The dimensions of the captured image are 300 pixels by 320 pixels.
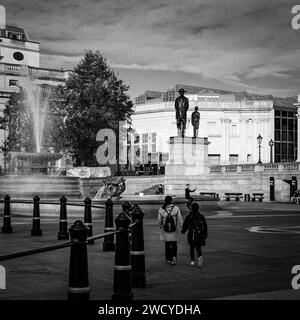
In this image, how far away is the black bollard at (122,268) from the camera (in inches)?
295

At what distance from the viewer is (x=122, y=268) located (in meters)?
7.61

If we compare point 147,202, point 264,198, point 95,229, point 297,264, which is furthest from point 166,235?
point 264,198

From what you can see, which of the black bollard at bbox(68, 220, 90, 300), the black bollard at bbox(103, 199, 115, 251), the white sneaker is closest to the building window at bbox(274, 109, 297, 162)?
the black bollard at bbox(103, 199, 115, 251)

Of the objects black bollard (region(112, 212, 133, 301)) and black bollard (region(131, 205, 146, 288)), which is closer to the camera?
black bollard (region(112, 212, 133, 301))

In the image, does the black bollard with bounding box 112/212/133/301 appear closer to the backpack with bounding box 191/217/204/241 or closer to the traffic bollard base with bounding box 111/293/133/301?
the traffic bollard base with bounding box 111/293/133/301

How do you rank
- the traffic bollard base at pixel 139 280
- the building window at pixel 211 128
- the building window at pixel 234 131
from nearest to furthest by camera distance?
1. the traffic bollard base at pixel 139 280
2. the building window at pixel 211 128
3. the building window at pixel 234 131

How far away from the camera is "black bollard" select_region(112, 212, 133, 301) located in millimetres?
7502

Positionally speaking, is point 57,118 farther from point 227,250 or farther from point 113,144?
point 227,250

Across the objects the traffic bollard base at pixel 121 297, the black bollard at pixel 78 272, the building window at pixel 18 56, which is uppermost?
the building window at pixel 18 56

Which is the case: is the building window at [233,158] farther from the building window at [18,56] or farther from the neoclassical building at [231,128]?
the building window at [18,56]

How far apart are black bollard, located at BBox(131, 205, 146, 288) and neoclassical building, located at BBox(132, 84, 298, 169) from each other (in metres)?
78.7

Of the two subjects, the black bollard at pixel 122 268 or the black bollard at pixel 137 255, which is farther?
the black bollard at pixel 137 255

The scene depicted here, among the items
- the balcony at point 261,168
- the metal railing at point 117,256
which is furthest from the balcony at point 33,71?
the metal railing at point 117,256

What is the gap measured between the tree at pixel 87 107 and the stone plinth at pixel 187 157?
13047 mm
